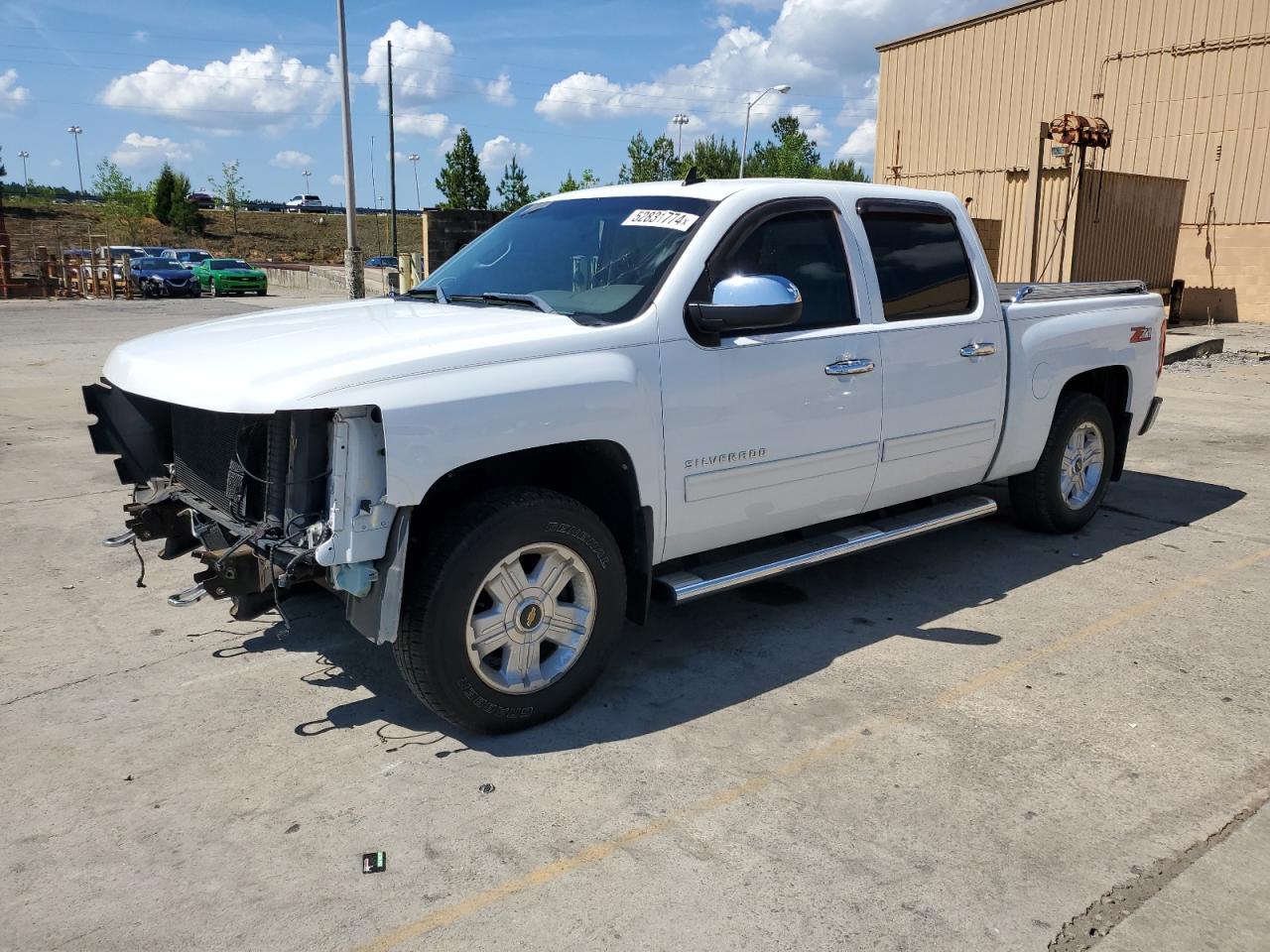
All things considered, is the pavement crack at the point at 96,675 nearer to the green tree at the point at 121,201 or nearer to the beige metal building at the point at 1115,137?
the beige metal building at the point at 1115,137

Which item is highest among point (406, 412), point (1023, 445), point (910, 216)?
point (910, 216)

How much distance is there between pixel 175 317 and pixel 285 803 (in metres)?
24.9

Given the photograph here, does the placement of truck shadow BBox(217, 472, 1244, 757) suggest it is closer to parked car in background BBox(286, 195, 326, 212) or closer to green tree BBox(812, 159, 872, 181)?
green tree BBox(812, 159, 872, 181)

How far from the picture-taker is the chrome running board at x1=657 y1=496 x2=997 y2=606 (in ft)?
13.1

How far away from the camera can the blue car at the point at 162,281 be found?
34312mm

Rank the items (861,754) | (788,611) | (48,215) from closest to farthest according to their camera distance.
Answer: (861,754) < (788,611) < (48,215)

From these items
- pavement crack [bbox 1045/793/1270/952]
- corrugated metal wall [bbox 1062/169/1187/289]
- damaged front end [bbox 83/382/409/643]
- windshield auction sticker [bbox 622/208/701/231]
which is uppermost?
corrugated metal wall [bbox 1062/169/1187/289]

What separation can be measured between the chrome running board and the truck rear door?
0.45 ft

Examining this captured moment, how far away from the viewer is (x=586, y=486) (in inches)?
153

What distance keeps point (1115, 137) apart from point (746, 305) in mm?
24384

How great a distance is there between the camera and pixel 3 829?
120 inches

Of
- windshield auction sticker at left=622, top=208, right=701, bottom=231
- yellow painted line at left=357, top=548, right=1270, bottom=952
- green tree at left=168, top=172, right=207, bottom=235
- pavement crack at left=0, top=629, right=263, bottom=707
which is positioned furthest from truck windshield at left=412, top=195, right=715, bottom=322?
green tree at left=168, top=172, right=207, bottom=235

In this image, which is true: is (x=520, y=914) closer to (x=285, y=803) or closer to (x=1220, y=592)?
(x=285, y=803)

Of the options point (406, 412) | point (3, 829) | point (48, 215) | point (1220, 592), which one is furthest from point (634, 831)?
point (48, 215)
